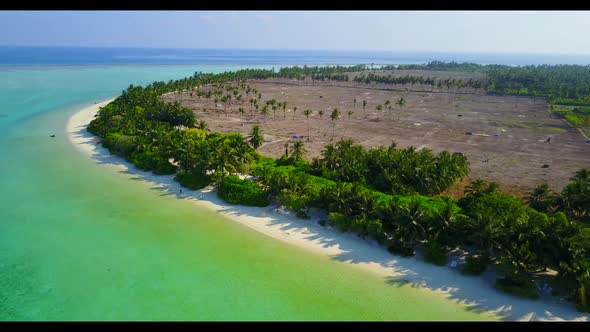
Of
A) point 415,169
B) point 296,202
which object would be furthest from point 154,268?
point 415,169

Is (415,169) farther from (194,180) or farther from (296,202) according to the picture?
(194,180)

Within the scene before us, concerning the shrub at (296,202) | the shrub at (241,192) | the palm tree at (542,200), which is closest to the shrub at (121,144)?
the shrub at (241,192)

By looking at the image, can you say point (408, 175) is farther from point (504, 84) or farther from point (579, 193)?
point (504, 84)

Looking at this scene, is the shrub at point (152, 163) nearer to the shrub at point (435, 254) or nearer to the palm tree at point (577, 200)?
the shrub at point (435, 254)

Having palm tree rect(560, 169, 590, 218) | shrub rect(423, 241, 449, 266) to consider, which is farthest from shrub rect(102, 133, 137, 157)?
palm tree rect(560, 169, 590, 218)

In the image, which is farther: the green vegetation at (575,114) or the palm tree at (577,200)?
the green vegetation at (575,114)

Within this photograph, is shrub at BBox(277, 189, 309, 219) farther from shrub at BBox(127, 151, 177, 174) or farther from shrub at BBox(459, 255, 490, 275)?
shrub at BBox(127, 151, 177, 174)
